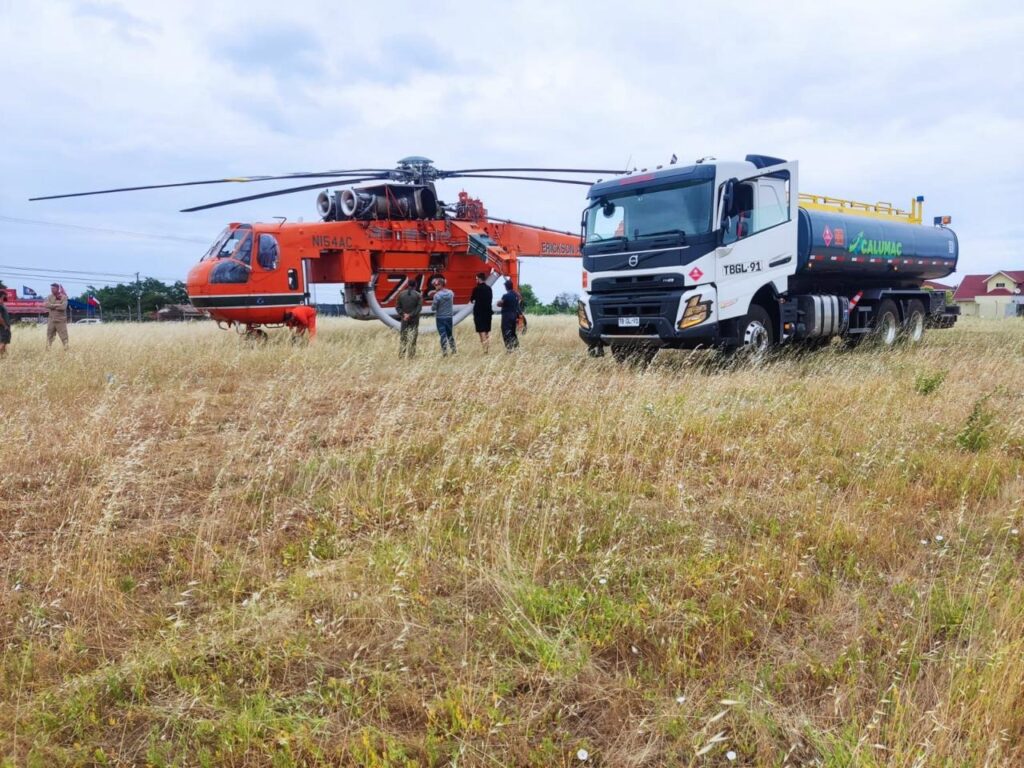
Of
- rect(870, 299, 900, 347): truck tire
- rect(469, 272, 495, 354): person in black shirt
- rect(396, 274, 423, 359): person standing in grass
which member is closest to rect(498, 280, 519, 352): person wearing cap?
rect(469, 272, 495, 354): person in black shirt

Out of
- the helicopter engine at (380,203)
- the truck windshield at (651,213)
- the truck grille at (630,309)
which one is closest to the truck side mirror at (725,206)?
the truck windshield at (651,213)

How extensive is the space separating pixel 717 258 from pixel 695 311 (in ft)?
2.72

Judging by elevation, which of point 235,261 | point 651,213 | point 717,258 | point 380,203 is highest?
point 380,203

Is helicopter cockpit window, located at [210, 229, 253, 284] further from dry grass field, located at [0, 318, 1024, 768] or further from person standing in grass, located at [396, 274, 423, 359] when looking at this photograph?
dry grass field, located at [0, 318, 1024, 768]

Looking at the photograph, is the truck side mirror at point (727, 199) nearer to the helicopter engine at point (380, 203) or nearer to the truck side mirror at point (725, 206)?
A: the truck side mirror at point (725, 206)

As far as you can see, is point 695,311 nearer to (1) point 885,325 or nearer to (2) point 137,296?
(1) point 885,325

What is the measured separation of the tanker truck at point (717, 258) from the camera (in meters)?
9.95

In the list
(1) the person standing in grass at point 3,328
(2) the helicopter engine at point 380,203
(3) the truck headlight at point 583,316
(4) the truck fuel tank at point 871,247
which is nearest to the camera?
(3) the truck headlight at point 583,316

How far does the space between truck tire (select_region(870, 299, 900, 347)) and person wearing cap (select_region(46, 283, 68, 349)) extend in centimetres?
1633

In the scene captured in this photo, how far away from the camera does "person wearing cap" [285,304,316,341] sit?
14836 millimetres

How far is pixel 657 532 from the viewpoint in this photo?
3752mm

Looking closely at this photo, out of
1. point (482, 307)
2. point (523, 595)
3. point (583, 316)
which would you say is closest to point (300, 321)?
point (482, 307)

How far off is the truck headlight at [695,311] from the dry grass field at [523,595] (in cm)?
394

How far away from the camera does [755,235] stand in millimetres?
10453
